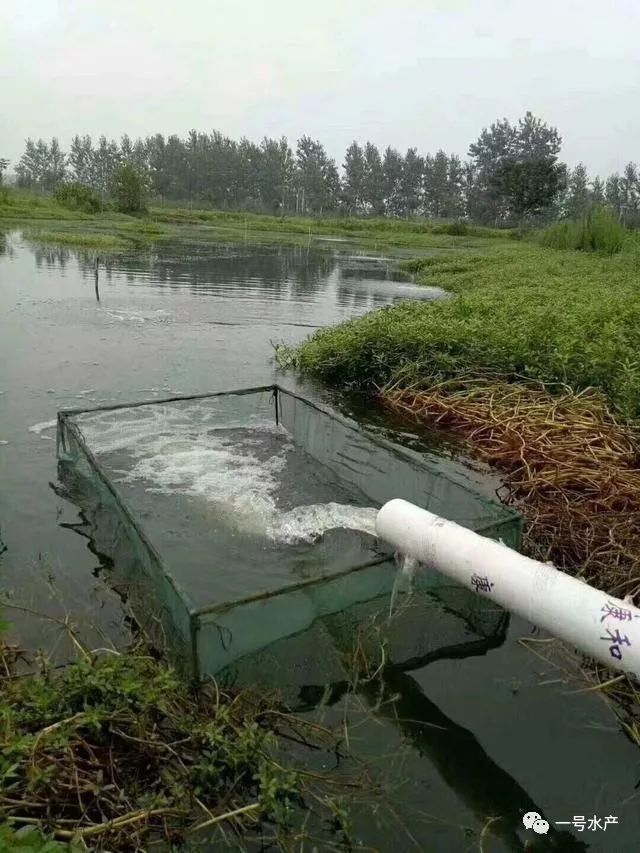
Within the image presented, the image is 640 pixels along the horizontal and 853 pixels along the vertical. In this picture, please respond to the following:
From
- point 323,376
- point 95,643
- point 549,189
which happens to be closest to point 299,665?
point 95,643

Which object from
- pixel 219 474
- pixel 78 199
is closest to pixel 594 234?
pixel 219 474

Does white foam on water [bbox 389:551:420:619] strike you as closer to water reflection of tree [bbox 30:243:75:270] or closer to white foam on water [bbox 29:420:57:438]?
white foam on water [bbox 29:420:57:438]

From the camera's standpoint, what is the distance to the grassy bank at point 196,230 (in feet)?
95.0

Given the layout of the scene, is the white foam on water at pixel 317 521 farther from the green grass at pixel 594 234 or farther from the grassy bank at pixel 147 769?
the green grass at pixel 594 234

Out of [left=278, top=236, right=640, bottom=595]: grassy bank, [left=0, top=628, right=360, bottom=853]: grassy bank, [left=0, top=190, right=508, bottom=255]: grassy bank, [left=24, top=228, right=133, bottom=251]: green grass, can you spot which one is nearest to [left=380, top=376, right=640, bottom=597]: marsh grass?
[left=278, top=236, right=640, bottom=595]: grassy bank

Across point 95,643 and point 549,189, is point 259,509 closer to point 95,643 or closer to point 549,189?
point 95,643

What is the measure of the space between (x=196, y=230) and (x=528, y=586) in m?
39.9

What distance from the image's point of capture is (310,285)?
18.6 m

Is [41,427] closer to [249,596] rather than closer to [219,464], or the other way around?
[219,464]

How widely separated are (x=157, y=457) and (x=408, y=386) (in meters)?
3.12

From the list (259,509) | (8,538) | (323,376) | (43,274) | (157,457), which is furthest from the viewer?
(43,274)

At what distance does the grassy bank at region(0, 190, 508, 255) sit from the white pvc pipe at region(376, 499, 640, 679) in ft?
77.8

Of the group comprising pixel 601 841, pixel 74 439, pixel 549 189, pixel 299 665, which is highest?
pixel 549 189

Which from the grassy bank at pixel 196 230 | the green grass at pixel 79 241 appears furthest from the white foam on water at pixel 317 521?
the grassy bank at pixel 196 230
